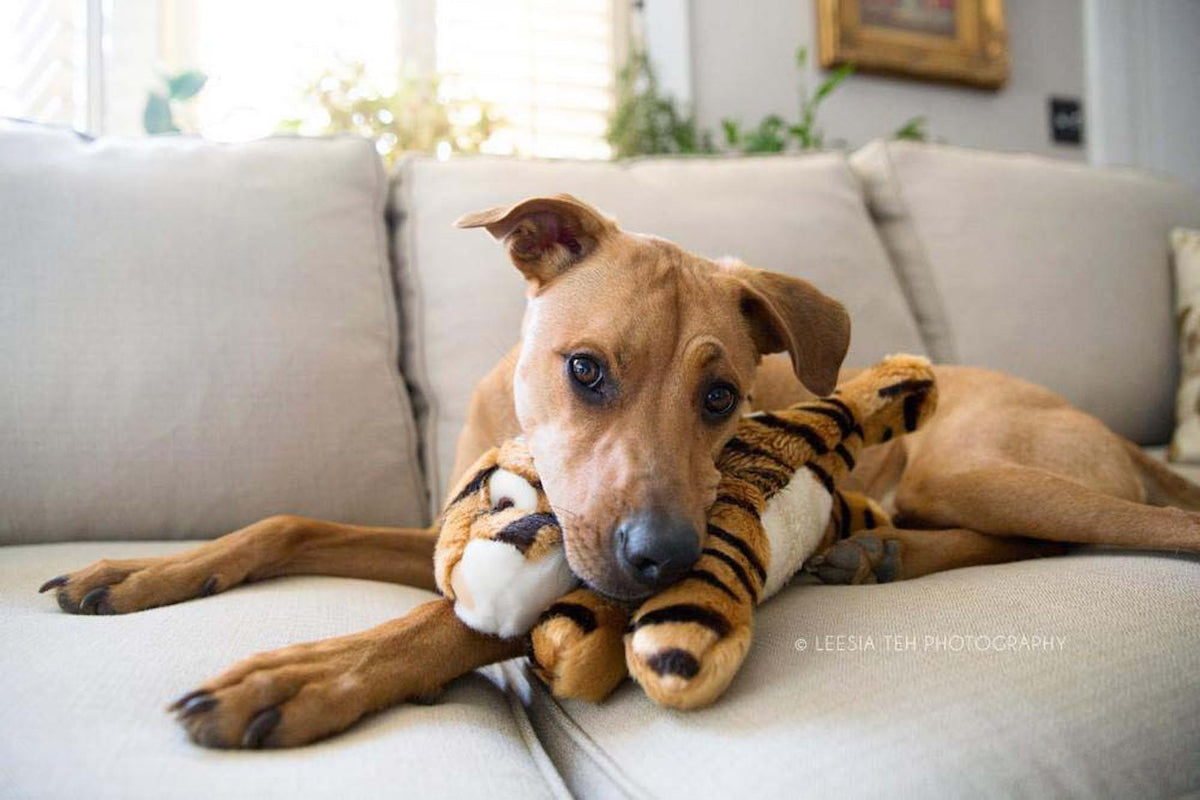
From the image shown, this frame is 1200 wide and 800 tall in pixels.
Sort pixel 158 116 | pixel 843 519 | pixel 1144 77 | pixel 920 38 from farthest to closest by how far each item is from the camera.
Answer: pixel 1144 77 → pixel 920 38 → pixel 158 116 → pixel 843 519

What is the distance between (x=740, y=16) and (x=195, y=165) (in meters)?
3.78

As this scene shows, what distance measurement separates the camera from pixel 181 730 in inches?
39.0

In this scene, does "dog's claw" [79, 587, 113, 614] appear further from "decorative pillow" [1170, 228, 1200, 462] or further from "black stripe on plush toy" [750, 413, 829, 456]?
"decorative pillow" [1170, 228, 1200, 462]

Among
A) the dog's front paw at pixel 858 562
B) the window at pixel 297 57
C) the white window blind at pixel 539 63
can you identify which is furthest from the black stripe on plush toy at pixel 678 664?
the white window blind at pixel 539 63

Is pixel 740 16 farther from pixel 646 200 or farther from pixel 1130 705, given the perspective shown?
pixel 1130 705

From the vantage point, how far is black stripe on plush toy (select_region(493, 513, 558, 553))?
1.18 meters

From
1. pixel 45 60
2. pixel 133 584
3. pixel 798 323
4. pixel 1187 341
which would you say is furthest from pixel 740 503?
pixel 45 60

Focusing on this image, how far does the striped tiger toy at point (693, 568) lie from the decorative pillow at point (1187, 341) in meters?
1.81

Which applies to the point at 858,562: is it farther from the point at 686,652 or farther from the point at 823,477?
the point at 686,652

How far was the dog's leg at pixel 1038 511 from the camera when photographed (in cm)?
158

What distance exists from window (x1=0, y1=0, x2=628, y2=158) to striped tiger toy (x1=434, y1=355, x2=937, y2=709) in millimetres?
3002

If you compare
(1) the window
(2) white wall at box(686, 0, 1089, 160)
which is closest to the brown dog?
(1) the window

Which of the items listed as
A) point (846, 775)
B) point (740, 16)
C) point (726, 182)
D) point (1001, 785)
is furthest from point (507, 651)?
point (740, 16)

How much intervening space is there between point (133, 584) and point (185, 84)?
259 cm
